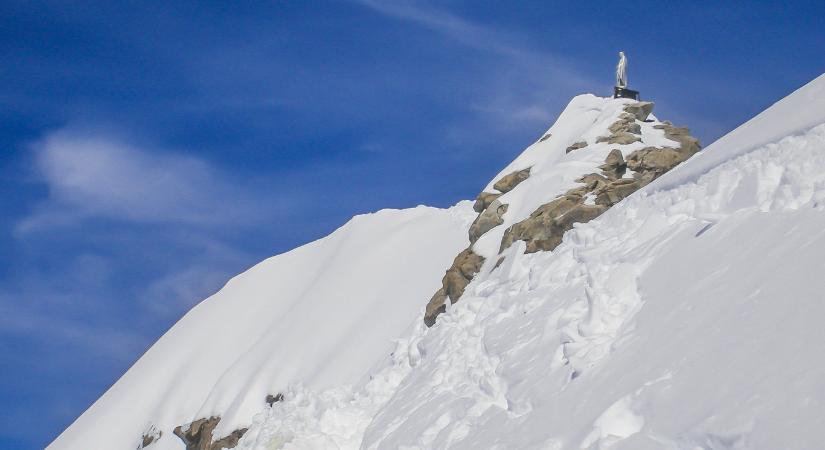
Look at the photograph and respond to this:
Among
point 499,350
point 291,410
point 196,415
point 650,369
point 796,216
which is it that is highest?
point 196,415

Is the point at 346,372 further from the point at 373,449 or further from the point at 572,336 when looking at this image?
the point at 572,336

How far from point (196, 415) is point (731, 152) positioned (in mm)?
19674

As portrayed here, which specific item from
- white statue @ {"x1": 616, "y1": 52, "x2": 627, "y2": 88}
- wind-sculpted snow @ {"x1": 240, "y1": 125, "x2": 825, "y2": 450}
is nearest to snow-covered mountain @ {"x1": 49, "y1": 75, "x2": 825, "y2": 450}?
wind-sculpted snow @ {"x1": 240, "y1": 125, "x2": 825, "y2": 450}

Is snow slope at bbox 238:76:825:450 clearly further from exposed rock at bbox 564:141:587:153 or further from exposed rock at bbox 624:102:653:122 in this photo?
exposed rock at bbox 624:102:653:122

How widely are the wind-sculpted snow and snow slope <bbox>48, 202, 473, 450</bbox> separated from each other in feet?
25.9

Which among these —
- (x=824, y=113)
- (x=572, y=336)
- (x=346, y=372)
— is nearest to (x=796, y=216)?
(x=824, y=113)

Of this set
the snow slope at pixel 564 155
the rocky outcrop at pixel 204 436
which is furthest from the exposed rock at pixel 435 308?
the rocky outcrop at pixel 204 436

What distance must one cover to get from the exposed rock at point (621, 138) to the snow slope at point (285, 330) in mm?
6322

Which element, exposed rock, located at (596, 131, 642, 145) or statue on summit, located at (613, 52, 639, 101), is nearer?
exposed rock, located at (596, 131, 642, 145)

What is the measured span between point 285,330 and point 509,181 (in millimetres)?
8630

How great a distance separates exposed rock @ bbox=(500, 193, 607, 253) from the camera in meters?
19.6

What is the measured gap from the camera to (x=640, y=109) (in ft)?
92.6

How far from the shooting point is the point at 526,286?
1711cm

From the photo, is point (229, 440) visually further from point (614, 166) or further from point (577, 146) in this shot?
point (614, 166)
